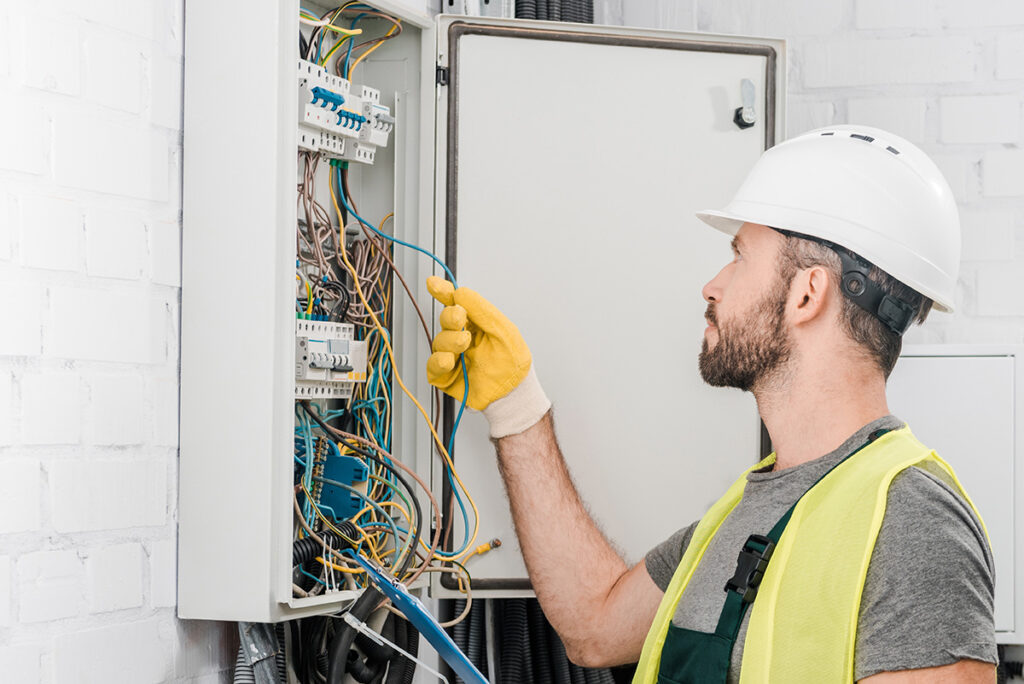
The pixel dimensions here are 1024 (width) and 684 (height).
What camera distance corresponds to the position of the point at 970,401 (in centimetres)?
210

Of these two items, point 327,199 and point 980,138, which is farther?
point 980,138

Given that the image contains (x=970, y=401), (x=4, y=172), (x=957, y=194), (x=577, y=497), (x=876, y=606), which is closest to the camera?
(x=876, y=606)

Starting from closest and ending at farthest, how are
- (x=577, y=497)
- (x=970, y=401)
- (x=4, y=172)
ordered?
1. (x=4, y=172)
2. (x=577, y=497)
3. (x=970, y=401)

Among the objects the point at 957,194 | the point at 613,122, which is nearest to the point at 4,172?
the point at 613,122

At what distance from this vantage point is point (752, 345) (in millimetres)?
1489

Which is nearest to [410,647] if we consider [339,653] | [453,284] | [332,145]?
[339,653]

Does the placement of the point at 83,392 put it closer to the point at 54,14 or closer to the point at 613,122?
the point at 54,14

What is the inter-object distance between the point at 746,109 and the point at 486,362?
0.61 m

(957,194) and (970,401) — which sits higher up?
(957,194)

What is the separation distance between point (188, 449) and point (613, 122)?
0.85 meters

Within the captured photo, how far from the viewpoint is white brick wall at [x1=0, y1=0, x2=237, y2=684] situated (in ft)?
4.31

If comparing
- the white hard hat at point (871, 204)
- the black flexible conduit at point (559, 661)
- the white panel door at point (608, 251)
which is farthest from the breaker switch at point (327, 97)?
the black flexible conduit at point (559, 661)

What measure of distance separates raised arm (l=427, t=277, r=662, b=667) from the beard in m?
0.33

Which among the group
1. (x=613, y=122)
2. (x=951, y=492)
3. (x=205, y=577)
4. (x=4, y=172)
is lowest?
(x=205, y=577)
